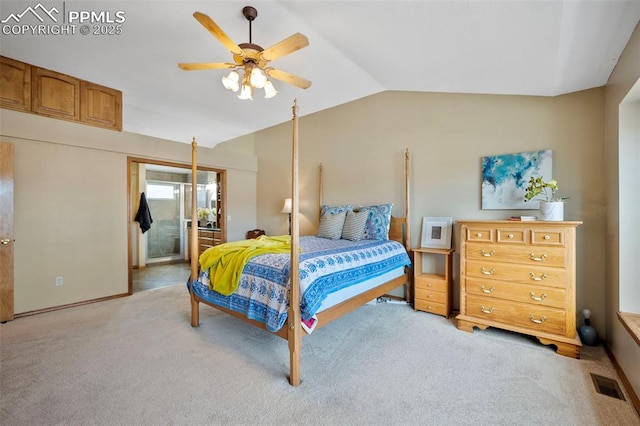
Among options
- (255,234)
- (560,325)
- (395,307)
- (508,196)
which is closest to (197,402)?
(395,307)

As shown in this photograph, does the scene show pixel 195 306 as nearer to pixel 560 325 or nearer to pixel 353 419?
pixel 353 419

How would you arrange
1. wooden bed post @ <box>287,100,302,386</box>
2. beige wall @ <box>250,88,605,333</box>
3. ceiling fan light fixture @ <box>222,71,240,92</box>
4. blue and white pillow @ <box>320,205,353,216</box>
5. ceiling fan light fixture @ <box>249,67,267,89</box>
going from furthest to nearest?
blue and white pillow @ <box>320,205,353,216</box> < beige wall @ <box>250,88,605,333</box> < ceiling fan light fixture @ <box>222,71,240,92</box> < ceiling fan light fixture @ <box>249,67,267,89</box> < wooden bed post @ <box>287,100,302,386</box>

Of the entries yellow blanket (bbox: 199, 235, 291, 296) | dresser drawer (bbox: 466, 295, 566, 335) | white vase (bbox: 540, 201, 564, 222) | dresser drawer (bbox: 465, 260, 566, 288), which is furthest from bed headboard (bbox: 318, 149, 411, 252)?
yellow blanket (bbox: 199, 235, 291, 296)

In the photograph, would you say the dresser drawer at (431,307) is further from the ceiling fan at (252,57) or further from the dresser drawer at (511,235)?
the ceiling fan at (252,57)

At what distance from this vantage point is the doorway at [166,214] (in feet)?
19.7

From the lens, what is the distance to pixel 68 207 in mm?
3627

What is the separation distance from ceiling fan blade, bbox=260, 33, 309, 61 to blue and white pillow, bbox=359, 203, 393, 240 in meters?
2.30

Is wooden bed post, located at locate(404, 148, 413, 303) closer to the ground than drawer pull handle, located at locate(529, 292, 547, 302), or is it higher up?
higher up

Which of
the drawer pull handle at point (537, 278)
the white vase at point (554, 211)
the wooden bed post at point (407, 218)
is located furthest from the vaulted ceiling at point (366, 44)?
the drawer pull handle at point (537, 278)

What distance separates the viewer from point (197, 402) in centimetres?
182

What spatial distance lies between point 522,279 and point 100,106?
215 inches

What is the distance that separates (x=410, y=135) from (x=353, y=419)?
3345 millimetres

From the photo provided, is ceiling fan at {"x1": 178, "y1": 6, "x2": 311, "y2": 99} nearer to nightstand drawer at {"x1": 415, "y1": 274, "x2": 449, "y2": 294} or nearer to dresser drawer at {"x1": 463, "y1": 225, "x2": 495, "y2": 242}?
dresser drawer at {"x1": 463, "y1": 225, "x2": 495, "y2": 242}

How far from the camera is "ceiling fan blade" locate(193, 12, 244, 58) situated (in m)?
1.87
